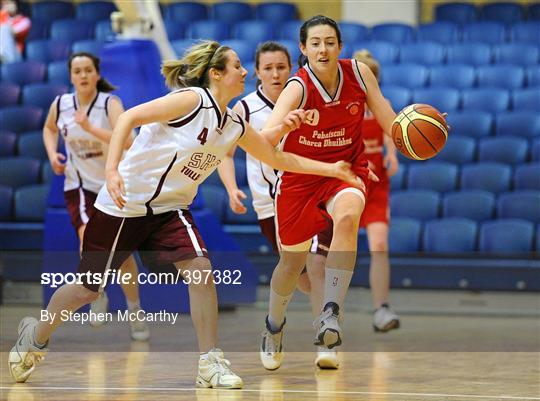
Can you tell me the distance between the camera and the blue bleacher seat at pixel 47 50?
12750mm

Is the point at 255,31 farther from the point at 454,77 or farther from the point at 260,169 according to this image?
the point at 260,169

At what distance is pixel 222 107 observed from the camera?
5176mm

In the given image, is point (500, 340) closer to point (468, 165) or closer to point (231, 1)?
point (468, 165)

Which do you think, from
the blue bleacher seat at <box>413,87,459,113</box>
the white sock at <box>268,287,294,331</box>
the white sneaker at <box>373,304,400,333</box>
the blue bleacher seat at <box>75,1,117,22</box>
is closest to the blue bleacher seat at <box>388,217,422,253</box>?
the white sneaker at <box>373,304,400,333</box>

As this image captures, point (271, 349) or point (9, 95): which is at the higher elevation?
point (9, 95)

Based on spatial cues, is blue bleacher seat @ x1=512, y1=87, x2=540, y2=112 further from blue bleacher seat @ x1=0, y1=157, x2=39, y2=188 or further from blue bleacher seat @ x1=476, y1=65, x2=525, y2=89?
blue bleacher seat @ x1=0, y1=157, x2=39, y2=188

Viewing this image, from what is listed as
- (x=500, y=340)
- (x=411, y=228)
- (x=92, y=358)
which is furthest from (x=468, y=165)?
(x=92, y=358)

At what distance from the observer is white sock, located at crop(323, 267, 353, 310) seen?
5246mm

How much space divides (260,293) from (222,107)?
14.7 ft

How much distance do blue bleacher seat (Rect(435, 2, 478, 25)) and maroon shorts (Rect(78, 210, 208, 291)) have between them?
29.1 ft

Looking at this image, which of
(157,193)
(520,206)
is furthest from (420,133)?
(520,206)

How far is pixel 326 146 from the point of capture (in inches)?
220

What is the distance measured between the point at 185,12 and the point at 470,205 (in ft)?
18.1

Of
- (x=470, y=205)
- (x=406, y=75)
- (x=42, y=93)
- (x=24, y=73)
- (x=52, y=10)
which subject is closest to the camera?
(x=470, y=205)
